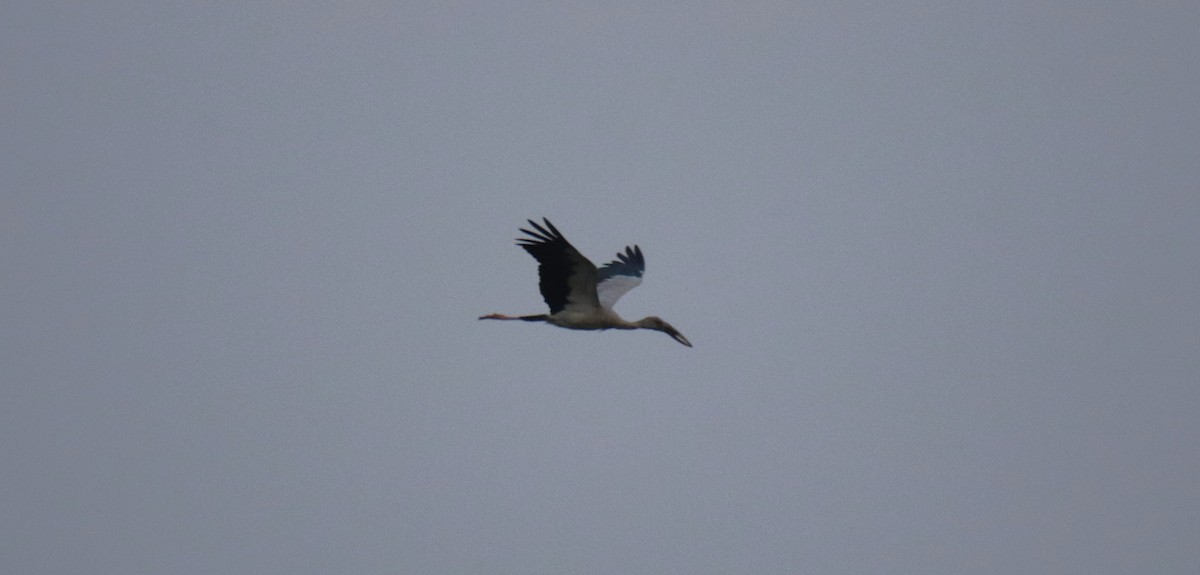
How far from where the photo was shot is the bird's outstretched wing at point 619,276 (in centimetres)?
2409

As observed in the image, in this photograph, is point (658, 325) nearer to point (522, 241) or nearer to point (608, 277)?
point (608, 277)

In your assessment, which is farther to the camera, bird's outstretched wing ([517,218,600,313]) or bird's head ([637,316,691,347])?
bird's head ([637,316,691,347])

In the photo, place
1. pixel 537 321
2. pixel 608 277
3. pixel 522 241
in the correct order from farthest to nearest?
pixel 608 277
pixel 537 321
pixel 522 241

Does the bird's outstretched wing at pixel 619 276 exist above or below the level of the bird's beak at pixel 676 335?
above

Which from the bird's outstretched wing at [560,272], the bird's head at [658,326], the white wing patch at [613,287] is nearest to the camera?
the bird's outstretched wing at [560,272]

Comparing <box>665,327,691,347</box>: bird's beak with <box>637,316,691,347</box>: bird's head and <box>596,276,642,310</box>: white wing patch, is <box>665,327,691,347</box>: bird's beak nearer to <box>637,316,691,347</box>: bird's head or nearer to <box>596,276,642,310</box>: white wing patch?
<box>637,316,691,347</box>: bird's head

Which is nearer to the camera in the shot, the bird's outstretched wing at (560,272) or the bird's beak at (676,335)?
the bird's outstretched wing at (560,272)

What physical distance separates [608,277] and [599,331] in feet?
7.34

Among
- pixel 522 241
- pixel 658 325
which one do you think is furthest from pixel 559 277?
pixel 658 325

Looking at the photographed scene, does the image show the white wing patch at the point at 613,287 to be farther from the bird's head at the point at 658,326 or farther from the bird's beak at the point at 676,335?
the bird's beak at the point at 676,335

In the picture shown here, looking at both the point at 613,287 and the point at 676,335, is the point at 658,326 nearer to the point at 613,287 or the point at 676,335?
the point at 676,335

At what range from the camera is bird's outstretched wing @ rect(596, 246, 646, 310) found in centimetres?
2409

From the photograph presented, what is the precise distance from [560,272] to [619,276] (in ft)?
12.6

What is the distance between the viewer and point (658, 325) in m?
23.5
